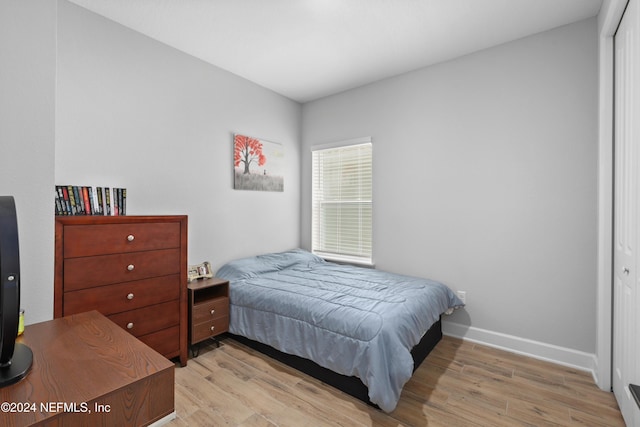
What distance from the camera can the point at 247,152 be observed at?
11.6 feet

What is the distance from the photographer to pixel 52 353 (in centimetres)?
102

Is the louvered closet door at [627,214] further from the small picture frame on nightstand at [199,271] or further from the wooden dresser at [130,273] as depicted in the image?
the small picture frame on nightstand at [199,271]

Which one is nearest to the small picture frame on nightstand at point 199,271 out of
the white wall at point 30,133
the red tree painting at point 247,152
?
the red tree painting at point 247,152

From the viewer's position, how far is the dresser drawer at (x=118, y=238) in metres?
1.88

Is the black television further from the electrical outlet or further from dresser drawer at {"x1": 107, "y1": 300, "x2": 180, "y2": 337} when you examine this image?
the electrical outlet

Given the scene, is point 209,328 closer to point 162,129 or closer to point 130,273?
point 130,273

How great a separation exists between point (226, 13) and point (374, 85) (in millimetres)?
1823

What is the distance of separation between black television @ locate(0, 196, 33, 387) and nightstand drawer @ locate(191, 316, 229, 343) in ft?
5.72

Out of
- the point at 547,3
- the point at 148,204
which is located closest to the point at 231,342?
the point at 148,204

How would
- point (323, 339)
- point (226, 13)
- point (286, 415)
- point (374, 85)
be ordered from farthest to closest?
point (374, 85) < point (226, 13) < point (323, 339) < point (286, 415)

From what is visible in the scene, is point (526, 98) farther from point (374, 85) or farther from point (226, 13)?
point (226, 13)

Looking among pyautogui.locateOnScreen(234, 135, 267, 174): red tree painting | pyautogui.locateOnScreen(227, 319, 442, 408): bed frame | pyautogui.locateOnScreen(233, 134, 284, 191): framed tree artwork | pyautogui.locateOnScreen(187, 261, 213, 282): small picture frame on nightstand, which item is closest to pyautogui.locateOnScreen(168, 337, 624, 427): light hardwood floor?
pyautogui.locateOnScreen(227, 319, 442, 408): bed frame

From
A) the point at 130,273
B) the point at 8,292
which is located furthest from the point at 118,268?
the point at 8,292

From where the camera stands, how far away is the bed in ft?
6.14
